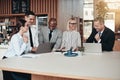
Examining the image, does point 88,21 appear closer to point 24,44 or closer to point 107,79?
point 24,44

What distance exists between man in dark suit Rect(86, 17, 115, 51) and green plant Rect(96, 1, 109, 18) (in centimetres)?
8

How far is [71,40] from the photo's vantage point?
3.84 m

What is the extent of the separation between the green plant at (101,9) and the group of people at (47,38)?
0.08 meters

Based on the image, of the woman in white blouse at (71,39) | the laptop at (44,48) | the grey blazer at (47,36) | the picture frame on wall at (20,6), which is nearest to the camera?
the laptop at (44,48)

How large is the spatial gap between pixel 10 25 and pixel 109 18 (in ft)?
13.0

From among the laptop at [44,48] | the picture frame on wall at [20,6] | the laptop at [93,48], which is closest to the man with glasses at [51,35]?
the laptop at [44,48]

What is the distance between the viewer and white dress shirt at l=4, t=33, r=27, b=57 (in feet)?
9.41

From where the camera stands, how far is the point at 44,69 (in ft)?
6.80

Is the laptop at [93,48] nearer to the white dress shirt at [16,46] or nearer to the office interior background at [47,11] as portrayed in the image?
the office interior background at [47,11]

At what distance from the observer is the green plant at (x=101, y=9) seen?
3656mm

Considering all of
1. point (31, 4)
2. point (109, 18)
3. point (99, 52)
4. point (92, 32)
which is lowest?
point (99, 52)

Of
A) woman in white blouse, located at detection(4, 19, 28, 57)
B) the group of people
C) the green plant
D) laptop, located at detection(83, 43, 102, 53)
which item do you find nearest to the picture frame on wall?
the group of people

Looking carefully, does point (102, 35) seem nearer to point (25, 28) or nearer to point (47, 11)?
point (25, 28)

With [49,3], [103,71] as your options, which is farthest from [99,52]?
[49,3]
